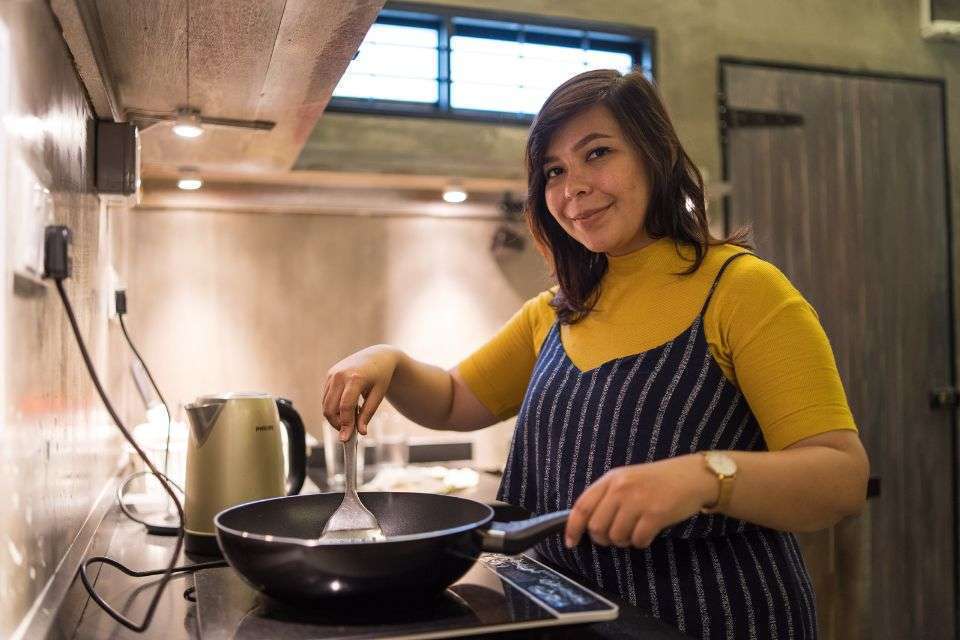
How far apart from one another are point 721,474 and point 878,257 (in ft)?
9.27

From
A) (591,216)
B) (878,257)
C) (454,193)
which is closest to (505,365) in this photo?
(591,216)

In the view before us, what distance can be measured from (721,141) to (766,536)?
2.34 meters

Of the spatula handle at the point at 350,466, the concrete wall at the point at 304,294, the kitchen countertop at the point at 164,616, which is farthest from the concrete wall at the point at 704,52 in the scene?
the kitchen countertop at the point at 164,616

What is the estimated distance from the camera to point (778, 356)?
1.07 m

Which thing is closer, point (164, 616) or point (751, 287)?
point (164, 616)

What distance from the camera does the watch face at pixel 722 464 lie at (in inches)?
35.5

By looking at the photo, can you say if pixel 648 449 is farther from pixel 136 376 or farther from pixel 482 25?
pixel 482 25

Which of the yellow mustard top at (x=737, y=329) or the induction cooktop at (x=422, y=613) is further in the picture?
the yellow mustard top at (x=737, y=329)

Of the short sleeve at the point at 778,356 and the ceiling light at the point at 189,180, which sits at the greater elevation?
the ceiling light at the point at 189,180

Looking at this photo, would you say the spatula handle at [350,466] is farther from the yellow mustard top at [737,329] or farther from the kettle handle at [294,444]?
the yellow mustard top at [737,329]

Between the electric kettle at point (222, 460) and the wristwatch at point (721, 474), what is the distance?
64cm

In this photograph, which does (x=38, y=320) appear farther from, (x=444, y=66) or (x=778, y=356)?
(x=444, y=66)

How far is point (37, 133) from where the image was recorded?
0.84 m

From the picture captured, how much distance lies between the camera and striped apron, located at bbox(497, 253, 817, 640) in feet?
3.61
